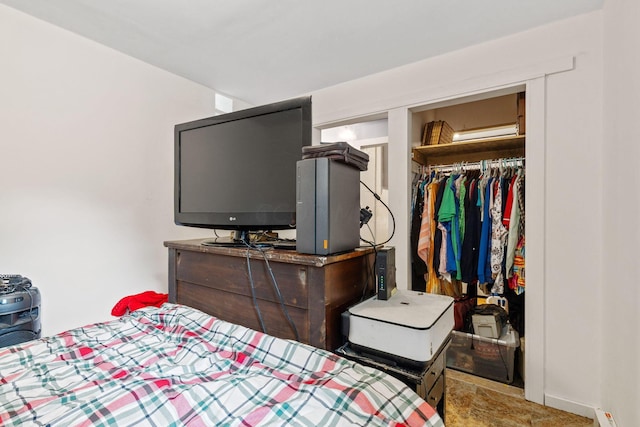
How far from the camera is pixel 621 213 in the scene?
1.31 m

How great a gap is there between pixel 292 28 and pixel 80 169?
1.55 m

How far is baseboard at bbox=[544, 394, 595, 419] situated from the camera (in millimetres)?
1672

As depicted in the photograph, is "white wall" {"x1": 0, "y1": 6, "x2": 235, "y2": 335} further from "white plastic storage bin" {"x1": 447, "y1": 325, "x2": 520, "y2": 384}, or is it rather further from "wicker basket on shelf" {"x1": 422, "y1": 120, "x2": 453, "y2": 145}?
"white plastic storage bin" {"x1": 447, "y1": 325, "x2": 520, "y2": 384}

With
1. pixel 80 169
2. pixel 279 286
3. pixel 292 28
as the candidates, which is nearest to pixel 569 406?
pixel 279 286

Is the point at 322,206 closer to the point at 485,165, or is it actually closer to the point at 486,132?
the point at 485,165

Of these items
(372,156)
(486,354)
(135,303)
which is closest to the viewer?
(135,303)

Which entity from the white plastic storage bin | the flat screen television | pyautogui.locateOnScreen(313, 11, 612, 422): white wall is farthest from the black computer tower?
the white plastic storage bin

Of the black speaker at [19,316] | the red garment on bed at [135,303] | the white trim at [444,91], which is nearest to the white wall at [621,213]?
the white trim at [444,91]

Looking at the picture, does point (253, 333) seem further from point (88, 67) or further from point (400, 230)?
point (88, 67)

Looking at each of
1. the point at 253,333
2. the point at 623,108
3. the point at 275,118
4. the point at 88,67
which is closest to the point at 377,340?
the point at 253,333

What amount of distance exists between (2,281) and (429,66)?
8.81 ft

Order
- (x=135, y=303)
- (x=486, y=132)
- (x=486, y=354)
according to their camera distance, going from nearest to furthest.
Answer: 1. (x=135, y=303)
2. (x=486, y=354)
3. (x=486, y=132)

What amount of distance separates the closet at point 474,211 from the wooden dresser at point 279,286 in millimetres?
1299

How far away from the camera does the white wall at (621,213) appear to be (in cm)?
113
